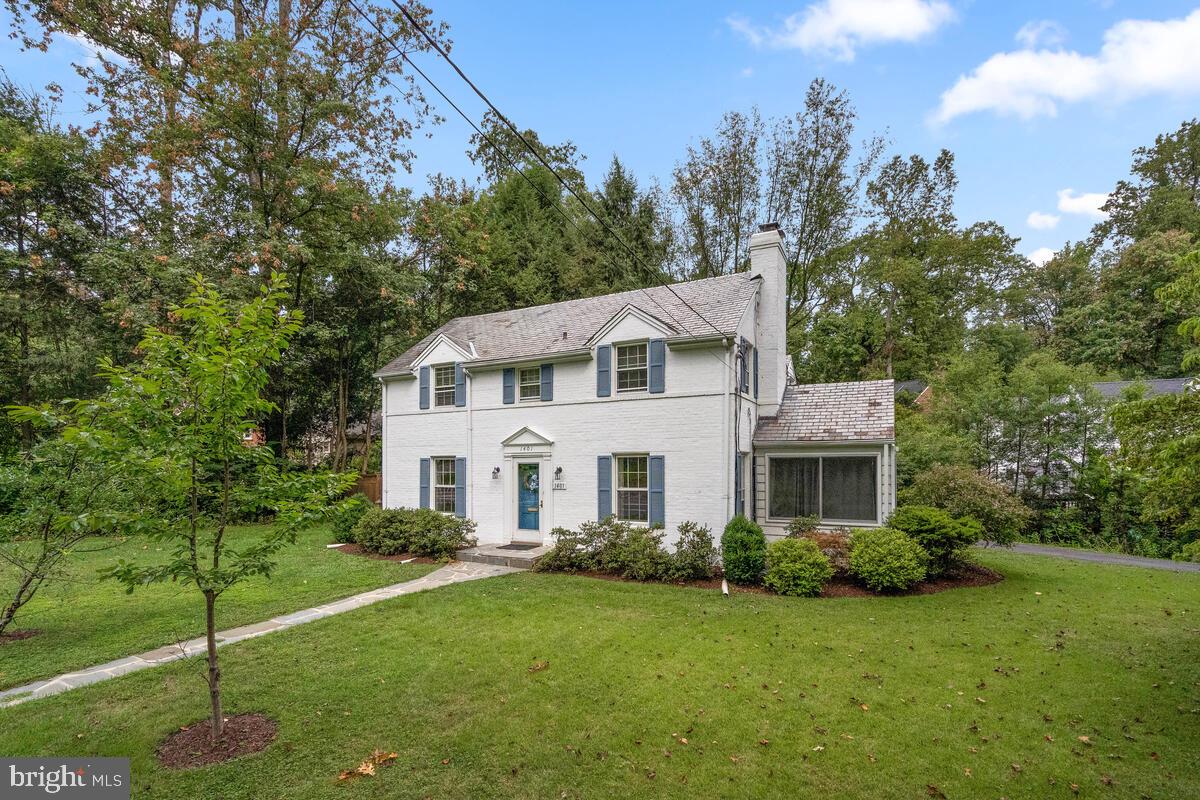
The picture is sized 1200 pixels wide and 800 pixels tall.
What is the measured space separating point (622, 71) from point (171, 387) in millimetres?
8235

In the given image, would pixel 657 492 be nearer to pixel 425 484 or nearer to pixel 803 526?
pixel 803 526

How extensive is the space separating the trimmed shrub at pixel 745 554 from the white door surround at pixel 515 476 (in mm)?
4838

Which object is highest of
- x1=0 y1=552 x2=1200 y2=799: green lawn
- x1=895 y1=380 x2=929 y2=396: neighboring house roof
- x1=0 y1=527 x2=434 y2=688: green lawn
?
x1=895 y1=380 x2=929 y2=396: neighboring house roof

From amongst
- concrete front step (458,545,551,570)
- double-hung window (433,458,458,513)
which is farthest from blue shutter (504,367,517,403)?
concrete front step (458,545,551,570)

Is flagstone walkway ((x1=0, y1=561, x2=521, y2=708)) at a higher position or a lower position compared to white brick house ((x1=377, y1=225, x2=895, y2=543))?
lower

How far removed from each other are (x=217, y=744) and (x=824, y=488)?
11590mm

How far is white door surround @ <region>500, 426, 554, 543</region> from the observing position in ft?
43.5

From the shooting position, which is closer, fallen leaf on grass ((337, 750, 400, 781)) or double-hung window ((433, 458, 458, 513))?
fallen leaf on grass ((337, 750, 400, 781))

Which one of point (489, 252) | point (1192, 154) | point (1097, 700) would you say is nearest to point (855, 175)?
point (489, 252)

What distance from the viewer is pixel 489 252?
24266 millimetres

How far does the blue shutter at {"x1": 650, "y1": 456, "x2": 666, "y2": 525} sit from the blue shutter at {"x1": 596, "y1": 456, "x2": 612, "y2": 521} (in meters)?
1.06

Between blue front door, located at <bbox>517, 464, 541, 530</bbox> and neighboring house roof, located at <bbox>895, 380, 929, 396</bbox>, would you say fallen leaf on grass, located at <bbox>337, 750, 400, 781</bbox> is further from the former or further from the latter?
neighboring house roof, located at <bbox>895, 380, 929, 396</bbox>

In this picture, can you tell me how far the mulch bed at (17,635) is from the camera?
271 inches

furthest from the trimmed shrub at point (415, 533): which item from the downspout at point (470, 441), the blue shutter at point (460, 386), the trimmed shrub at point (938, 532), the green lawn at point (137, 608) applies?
the trimmed shrub at point (938, 532)
